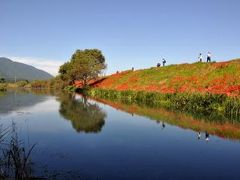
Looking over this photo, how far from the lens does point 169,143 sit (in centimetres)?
2181

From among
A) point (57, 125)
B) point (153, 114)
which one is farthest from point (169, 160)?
point (153, 114)

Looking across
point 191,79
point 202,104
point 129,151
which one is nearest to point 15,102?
point 202,104

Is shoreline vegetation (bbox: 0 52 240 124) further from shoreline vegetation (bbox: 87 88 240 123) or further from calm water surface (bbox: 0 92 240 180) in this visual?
calm water surface (bbox: 0 92 240 180)

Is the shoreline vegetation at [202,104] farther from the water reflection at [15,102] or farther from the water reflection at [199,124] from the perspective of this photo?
the water reflection at [15,102]

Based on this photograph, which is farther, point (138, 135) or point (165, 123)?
point (165, 123)

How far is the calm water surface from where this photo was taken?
15.0 meters

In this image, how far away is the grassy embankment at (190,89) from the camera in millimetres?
40625

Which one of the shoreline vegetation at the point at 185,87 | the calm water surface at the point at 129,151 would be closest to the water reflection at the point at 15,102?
the calm water surface at the point at 129,151

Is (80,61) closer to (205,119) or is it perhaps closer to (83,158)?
(205,119)

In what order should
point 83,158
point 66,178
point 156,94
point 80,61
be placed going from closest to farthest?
1. point 66,178
2. point 83,158
3. point 156,94
4. point 80,61

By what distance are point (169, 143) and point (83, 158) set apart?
6.69 m

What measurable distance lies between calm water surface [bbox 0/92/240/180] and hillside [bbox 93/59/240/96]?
22.0 meters

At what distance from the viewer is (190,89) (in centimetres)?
5550

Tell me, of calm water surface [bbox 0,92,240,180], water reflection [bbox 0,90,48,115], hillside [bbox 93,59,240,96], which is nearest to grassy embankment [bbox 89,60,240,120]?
hillside [bbox 93,59,240,96]
